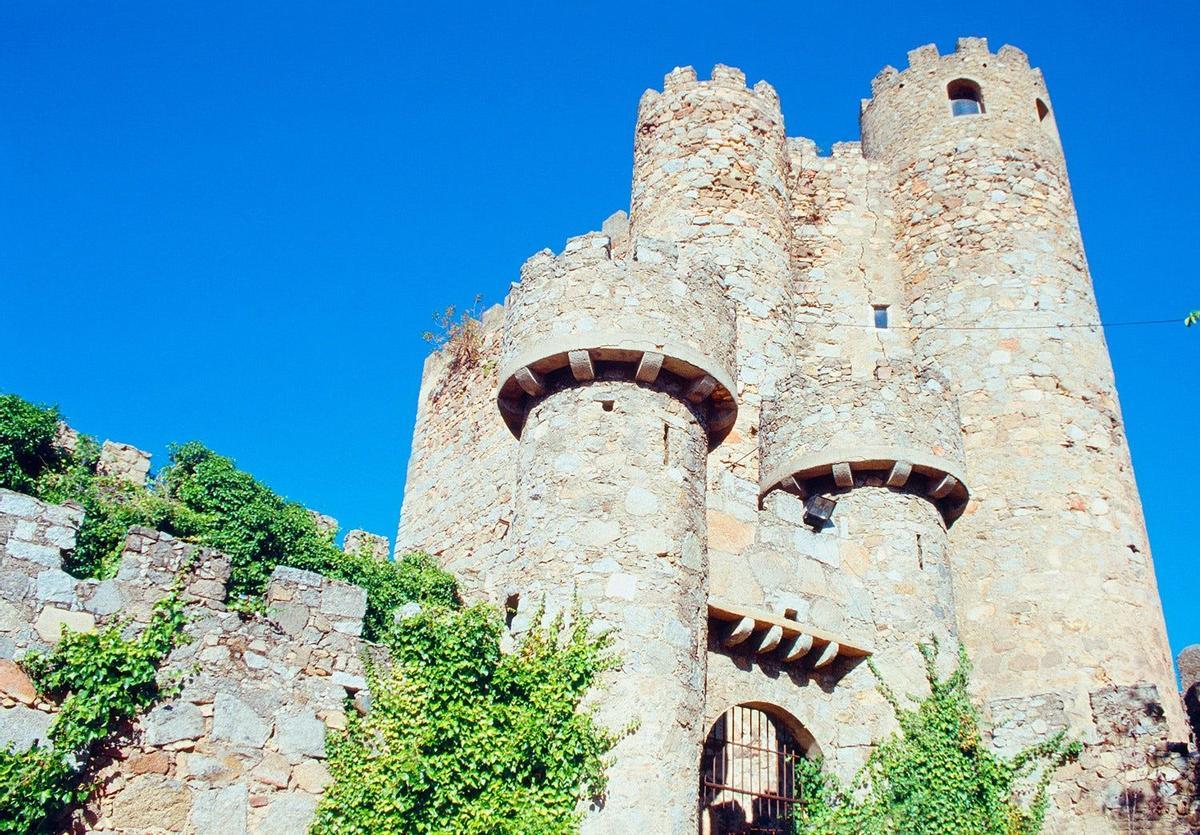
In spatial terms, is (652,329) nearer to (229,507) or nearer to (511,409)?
(511,409)

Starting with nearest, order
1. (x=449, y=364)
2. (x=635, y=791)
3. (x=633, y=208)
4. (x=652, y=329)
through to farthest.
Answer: (x=635, y=791) → (x=652, y=329) → (x=633, y=208) → (x=449, y=364)

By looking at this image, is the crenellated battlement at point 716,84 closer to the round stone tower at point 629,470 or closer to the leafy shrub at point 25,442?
the round stone tower at point 629,470

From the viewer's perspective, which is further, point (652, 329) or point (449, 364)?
point (449, 364)

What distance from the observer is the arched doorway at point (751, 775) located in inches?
492

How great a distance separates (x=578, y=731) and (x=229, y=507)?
8731 millimetres

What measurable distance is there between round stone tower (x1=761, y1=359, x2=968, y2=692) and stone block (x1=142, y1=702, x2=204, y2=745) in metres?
6.61

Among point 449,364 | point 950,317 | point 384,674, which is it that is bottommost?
point 384,674

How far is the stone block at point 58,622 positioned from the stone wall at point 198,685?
1cm

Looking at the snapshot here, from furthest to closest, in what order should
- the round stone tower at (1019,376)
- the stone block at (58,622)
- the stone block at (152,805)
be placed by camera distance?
the round stone tower at (1019,376), the stone block at (58,622), the stone block at (152,805)

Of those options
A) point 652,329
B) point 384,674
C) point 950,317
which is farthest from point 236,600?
point 950,317

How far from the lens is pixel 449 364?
2206 centimetres

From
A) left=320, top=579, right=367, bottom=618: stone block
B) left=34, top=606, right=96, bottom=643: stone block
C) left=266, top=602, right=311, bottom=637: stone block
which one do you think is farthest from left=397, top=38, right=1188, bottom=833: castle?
left=34, top=606, right=96, bottom=643: stone block

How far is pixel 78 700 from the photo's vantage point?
29.1 ft

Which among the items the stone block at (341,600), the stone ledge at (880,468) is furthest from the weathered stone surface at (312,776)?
the stone ledge at (880,468)
